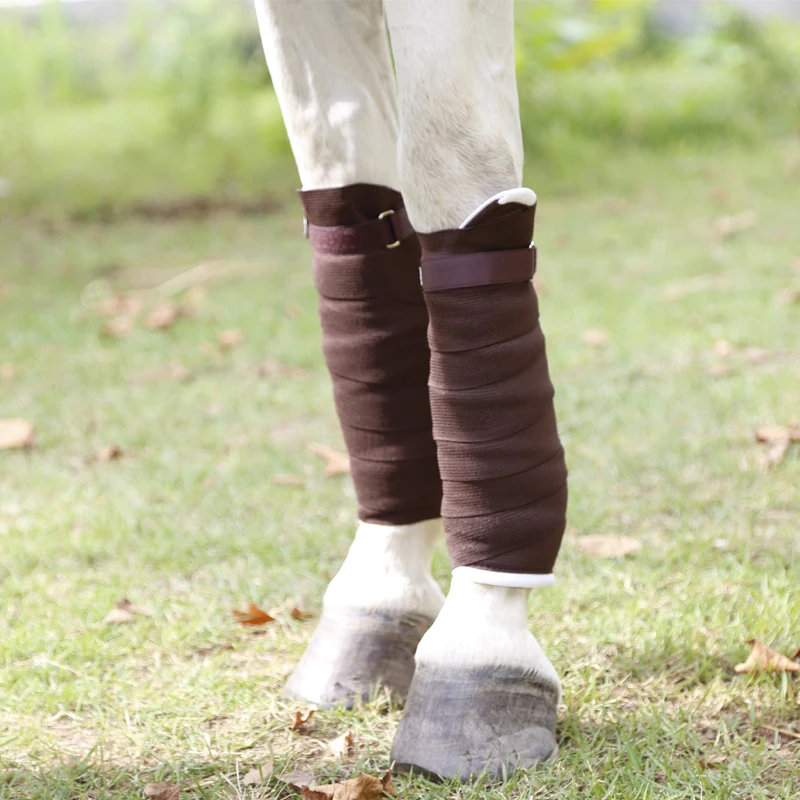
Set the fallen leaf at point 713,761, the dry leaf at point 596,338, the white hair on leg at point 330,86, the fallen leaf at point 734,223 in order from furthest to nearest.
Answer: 1. the fallen leaf at point 734,223
2. the dry leaf at point 596,338
3. the white hair on leg at point 330,86
4. the fallen leaf at point 713,761

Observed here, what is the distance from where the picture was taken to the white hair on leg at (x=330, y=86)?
4.53ft

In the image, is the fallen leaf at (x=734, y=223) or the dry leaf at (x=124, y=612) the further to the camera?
the fallen leaf at (x=734, y=223)

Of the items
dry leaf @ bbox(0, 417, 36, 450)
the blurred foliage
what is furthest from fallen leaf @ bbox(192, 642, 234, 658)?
the blurred foliage

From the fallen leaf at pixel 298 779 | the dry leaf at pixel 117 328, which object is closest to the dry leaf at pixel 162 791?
the fallen leaf at pixel 298 779

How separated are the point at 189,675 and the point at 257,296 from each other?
2558mm

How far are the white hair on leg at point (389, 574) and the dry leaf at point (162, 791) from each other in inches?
13.4

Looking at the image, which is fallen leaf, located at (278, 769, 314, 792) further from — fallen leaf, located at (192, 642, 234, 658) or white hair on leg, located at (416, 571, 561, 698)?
fallen leaf, located at (192, 642, 234, 658)

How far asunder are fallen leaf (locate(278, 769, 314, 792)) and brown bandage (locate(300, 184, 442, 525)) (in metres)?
0.36

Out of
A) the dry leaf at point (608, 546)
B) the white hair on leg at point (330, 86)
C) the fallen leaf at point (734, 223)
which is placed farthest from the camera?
the fallen leaf at point (734, 223)

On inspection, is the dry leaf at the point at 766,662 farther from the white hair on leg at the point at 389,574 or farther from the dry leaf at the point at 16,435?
the dry leaf at the point at 16,435

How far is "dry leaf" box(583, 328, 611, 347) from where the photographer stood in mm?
3260

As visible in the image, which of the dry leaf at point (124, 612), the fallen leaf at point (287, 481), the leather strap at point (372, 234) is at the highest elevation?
the leather strap at point (372, 234)

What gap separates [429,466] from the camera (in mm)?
1479

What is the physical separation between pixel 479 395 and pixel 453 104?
12.9 inches
